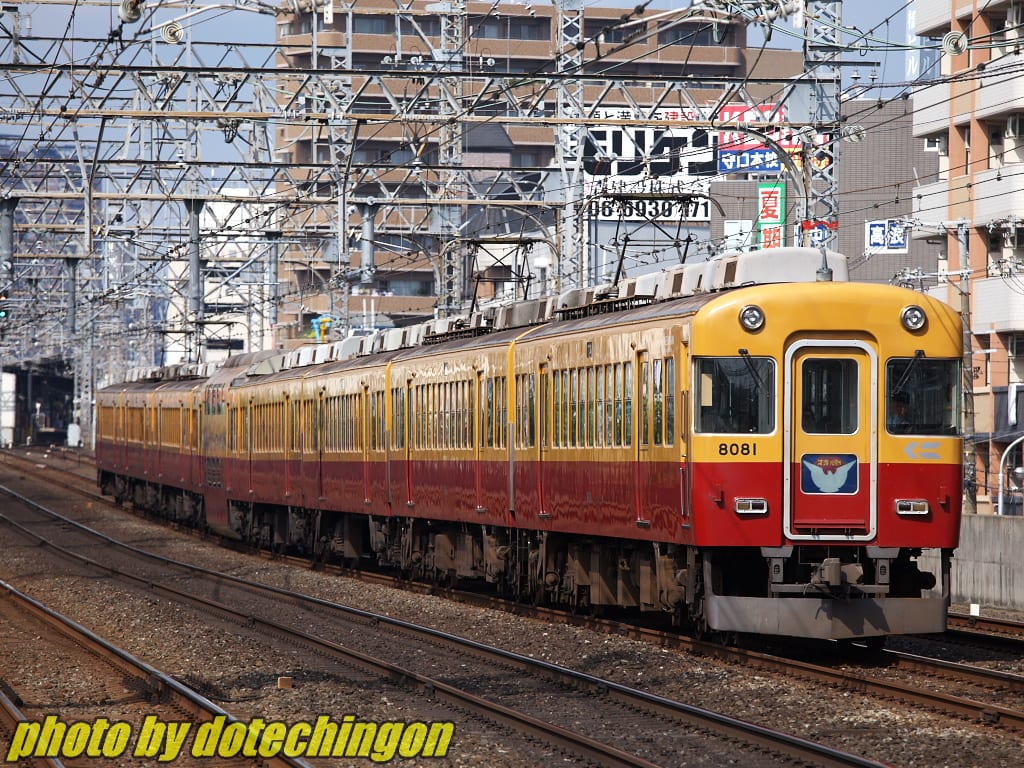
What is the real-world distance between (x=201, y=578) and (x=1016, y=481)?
18.4m

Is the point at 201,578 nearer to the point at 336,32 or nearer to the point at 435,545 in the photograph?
the point at 435,545

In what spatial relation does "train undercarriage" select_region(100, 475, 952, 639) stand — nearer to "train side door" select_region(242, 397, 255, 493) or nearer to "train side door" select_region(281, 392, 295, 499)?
"train side door" select_region(281, 392, 295, 499)

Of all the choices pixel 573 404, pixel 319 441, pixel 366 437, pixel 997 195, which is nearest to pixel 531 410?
pixel 573 404

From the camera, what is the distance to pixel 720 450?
547 inches

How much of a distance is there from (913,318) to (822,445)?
1.22 metres

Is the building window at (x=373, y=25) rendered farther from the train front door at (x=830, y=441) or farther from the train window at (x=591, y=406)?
the train front door at (x=830, y=441)

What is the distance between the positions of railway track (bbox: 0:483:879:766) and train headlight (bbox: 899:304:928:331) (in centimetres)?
371

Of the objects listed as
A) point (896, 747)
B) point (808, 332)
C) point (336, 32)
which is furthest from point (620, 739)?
point (336, 32)

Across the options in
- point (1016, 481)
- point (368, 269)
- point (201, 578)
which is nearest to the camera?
point (201, 578)

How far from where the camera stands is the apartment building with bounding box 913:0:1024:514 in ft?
126

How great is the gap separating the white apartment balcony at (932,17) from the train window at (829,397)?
1158 inches

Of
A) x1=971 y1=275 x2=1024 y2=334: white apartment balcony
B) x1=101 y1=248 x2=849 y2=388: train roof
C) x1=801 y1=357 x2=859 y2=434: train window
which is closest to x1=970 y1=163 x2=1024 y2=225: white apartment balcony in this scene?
x1=971 y1=275 x2=1024 y2=334: white apartment balcony

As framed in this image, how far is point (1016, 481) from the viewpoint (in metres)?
36.8

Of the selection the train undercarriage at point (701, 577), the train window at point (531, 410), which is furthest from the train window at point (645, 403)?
the train window at point (531, 410)
